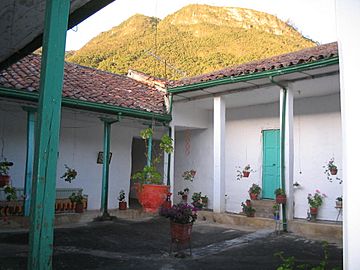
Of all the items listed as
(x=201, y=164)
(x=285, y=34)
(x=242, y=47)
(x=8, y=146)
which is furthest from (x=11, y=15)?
(x=285, y=34)

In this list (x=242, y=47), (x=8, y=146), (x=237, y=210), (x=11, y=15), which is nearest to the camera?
(x=11, y=15)

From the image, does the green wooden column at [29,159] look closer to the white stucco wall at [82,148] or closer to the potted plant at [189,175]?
the white stucco wall at [82,148]

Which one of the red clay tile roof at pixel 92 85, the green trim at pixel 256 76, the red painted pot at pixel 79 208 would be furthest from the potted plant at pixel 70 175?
the green trim at pixel 256 76

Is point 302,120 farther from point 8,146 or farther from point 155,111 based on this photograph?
point 8,146

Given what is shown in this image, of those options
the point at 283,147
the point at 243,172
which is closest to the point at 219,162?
the point at 243,172

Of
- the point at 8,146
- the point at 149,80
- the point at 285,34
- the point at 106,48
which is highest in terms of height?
the point at 285,34

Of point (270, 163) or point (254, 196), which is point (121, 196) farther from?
point (270, 163)
